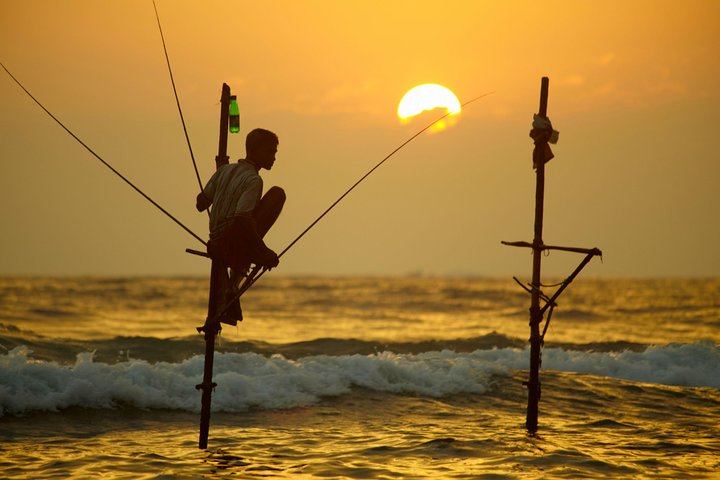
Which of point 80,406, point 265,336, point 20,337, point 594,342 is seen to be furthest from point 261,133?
point 594,342

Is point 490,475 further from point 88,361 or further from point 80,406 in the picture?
point 88,361

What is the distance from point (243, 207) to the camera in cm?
791

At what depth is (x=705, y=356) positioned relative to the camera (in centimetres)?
2048

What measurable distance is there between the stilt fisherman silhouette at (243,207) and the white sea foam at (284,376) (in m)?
5.28

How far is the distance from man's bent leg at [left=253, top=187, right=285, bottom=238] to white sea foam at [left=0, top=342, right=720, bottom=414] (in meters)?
5.55

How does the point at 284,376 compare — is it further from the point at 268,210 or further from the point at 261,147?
the point at 261,147

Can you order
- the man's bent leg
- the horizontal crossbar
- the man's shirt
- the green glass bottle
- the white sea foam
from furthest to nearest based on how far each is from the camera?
1. the white sea foam
2. the horizontal crossbar
3. the green glass bottle
4. the man's bent leg
5. the man's shirt

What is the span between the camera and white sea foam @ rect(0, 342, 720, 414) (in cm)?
1277

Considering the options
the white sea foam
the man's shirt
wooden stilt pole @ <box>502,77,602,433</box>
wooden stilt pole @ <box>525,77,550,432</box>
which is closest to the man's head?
the man's shirt

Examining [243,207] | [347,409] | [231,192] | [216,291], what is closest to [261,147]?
[231,192]

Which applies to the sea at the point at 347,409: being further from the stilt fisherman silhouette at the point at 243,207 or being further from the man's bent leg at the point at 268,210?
the man's bent leg at the point at 268,210

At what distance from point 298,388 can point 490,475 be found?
21.5 ft

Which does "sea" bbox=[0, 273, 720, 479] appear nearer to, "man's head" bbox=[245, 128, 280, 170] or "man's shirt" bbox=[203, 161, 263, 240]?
"man's shirt" bbox=[203, 161, 263, 240]

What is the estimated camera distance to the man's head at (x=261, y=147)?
8.27 metres
